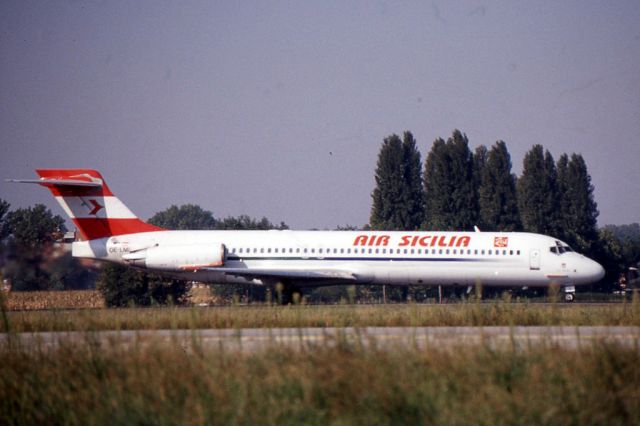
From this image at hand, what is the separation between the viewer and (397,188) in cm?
6750

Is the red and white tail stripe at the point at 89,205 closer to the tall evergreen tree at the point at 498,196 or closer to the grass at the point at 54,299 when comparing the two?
the grass at the point at 54,299

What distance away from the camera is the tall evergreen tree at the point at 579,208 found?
217 ft

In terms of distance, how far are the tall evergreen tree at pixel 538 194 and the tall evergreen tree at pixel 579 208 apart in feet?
4.81

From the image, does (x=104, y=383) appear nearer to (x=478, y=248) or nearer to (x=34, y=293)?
(x=478, y=248)

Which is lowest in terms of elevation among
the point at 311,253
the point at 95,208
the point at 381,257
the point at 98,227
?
the point at 381,257

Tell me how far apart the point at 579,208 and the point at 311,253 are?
1610 inches

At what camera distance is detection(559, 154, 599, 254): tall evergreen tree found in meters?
66.1

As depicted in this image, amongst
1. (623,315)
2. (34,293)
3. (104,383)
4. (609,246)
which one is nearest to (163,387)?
(104,383)

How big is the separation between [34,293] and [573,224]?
4396 centimetres

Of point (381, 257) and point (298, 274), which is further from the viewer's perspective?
point (298, 274)

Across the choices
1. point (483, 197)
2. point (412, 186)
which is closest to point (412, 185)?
point (412, 186)

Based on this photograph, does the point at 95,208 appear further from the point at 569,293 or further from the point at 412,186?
the point at 412,186

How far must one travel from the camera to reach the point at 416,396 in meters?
9.33

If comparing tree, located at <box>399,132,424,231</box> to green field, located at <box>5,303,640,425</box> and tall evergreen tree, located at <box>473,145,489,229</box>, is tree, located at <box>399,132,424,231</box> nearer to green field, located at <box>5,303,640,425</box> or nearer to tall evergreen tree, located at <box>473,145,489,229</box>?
tall evergreen tree, located at <box>473,145,489,229</box>
